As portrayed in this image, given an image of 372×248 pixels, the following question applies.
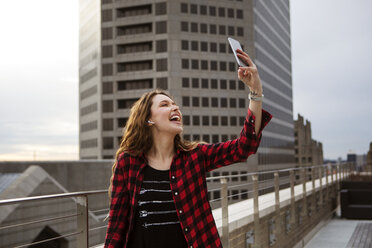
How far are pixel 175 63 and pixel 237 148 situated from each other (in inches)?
2608

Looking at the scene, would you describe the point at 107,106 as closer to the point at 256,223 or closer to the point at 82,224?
the point at 256,223

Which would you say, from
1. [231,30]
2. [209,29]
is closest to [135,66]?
[209,29]

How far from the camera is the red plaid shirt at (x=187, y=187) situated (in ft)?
7.57

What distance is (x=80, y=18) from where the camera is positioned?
8381 cm

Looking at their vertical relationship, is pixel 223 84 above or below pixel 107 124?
above

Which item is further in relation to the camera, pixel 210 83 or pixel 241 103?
pixel 241 103

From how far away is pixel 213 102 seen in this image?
70250mm

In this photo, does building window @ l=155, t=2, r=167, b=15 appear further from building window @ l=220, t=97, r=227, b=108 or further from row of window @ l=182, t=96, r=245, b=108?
building window @ l=220, t=97, r=227, b=108

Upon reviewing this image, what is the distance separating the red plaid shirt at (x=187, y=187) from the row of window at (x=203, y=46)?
67167mm

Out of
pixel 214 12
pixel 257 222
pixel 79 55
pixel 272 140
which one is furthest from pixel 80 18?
pixel 257 222

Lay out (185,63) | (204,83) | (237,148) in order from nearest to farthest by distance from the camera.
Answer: (237,148)
(185,63)
(204,83)

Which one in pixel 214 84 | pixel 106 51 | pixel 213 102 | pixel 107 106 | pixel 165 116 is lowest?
pixel 165 116

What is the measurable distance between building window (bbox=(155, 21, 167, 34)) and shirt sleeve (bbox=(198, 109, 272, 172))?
68.0 m

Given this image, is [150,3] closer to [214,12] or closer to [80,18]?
[214,12]
